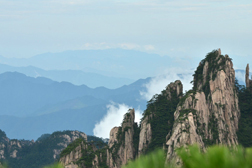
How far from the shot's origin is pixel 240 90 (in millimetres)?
87000

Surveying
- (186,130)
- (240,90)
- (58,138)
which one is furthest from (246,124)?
(58,138)

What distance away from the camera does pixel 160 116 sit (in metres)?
85.5

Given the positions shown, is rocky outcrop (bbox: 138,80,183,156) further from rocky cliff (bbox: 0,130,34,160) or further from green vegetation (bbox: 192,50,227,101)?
rocky cliff (bbox: 0,130,34,160)

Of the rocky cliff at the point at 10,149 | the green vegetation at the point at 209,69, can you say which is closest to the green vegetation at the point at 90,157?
the green vegetation at the point at 209,69

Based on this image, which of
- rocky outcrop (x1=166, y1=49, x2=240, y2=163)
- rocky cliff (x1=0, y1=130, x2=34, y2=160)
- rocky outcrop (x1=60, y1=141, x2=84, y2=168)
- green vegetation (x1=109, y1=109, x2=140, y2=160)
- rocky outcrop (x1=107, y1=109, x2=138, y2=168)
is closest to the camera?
rocky outcrop (x1=166, y1=49, x2=240, y2=163)

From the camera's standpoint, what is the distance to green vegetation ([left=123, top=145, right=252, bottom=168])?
10867 mm

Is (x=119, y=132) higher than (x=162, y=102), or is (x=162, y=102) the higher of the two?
(x=162, y=102)

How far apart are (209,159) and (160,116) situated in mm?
74761

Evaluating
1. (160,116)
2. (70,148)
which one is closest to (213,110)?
(160,116)

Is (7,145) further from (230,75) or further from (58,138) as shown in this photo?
(230,75)

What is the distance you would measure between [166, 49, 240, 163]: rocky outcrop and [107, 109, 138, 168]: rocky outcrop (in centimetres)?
1269

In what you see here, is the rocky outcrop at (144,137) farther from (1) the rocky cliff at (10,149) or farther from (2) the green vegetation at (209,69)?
(1) the rocky cliff at (10,149)

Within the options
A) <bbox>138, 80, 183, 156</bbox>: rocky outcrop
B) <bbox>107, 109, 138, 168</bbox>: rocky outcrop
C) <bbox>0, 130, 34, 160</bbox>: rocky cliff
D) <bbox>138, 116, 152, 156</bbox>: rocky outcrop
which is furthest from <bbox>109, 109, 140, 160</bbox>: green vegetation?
<bbox>0, 130, 34, 160</bbox>: rocky cliff

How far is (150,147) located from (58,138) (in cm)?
11706
